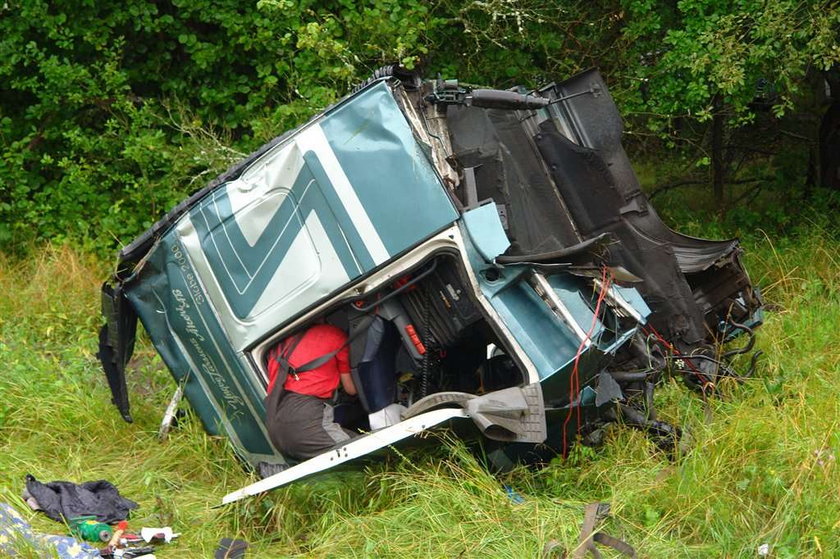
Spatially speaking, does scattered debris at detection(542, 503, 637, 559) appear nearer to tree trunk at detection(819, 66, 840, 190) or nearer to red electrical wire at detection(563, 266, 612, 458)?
red electrical wire at detection(563, 266, 612, 458)

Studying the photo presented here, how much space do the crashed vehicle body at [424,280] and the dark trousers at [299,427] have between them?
5.4 inches

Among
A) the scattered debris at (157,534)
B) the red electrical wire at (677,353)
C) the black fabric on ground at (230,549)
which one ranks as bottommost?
the red electrical wire at (677,353)

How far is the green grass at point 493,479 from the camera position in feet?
13.1

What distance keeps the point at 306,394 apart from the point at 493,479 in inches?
36.2

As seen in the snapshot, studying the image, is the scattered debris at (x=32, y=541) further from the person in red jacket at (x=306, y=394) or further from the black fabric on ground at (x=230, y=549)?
the person in red jacket at (x=306, y=394)

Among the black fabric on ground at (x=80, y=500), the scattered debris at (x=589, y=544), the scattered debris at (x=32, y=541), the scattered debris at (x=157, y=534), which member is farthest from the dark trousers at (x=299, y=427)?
the scattered debris at (x=589, y=544)

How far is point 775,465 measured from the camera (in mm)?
4191

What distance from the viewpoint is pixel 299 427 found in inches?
183

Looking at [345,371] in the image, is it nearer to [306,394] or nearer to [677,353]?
[306,394]

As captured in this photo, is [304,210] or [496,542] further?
[304,210]

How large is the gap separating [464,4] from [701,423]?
3.90 meters

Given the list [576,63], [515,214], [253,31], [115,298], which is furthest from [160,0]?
[515,214]

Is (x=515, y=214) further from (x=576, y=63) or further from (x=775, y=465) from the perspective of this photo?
(x=576, y=63)

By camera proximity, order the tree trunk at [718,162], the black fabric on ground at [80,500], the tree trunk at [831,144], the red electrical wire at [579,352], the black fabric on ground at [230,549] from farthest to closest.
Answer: the tree trunk at [718,162] < the tree trunk at [831,144] < the black fabric on ground at [80,500] < the black fabric on ground at [230,549] < the red electrical wire at [579,352]
